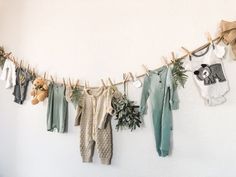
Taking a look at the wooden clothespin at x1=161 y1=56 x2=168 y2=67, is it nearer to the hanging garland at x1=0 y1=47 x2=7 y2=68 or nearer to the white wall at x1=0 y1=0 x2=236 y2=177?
the white wall at x1=0 y1=0 x2=236 y2=177

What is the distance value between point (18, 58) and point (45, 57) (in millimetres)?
339

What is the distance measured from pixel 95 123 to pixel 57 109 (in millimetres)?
421

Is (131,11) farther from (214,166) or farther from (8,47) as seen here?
(8,47)

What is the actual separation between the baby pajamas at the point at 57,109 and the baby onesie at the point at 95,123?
0.16 m

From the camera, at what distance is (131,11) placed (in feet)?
6.65

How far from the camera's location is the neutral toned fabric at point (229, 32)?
1.56 m

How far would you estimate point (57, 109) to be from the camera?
2342 millimetres

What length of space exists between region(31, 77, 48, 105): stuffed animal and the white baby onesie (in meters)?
1.25

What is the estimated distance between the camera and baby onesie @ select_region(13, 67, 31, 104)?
101 inches

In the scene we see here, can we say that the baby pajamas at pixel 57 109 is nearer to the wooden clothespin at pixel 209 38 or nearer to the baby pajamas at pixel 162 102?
the baby pajamas at pixel 162 102

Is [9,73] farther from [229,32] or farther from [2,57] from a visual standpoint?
[229,32]

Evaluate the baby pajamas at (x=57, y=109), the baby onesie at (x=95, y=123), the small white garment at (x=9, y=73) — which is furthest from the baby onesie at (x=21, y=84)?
the baby onesie at (x=95, y=123)

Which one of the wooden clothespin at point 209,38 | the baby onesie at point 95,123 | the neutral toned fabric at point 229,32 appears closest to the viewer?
the neutral toned fabric at point 229,32

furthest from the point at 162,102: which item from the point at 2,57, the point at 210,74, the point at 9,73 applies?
the point at 2,57
